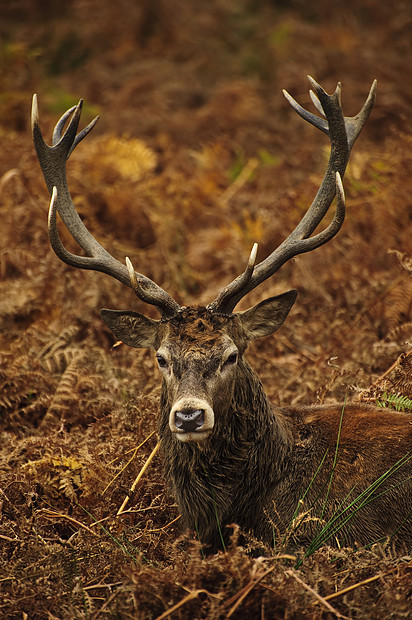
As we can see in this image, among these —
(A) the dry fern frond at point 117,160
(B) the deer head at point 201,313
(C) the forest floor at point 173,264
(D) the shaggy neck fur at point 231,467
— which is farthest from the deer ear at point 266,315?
(A) the dry fern frond at point 117,160

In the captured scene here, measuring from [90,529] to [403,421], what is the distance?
2088mm

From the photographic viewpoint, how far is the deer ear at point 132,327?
5.13 meters

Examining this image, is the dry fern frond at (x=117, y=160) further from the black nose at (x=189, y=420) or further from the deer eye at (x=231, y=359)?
the black nose at (x=189, y=420)

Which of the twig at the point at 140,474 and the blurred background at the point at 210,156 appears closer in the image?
the twig at the point at 140,474

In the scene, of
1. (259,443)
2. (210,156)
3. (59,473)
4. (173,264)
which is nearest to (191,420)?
(259,443)

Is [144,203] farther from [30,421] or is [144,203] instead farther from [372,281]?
[30,421]

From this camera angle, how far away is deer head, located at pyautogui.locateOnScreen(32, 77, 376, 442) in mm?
4410

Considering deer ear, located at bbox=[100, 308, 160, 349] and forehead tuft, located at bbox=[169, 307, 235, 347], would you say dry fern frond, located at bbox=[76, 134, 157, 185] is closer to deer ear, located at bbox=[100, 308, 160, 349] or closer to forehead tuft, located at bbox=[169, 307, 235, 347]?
deer ear, located at bbox=[100, 308, 160, 349]

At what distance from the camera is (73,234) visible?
530cm

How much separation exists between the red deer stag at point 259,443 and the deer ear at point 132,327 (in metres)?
0.07

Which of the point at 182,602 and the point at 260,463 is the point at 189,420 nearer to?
the point at 260,463

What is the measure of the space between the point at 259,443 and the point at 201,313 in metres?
0.89

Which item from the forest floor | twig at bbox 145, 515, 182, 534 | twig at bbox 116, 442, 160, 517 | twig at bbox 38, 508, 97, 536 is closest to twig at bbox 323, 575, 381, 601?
the forest floor

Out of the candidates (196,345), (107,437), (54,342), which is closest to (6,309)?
(54,342)
